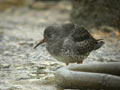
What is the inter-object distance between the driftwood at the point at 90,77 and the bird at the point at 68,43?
0.58 meters

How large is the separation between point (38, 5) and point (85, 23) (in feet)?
20.0

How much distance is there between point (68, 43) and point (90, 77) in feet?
3.85

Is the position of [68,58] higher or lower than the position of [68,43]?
lower

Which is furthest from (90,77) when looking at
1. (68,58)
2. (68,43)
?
(68,43)

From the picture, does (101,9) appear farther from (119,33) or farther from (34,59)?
(34,59)

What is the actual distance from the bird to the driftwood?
1.90 feet

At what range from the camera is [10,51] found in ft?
26.0

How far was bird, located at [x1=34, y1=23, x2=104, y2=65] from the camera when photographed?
5.66 m

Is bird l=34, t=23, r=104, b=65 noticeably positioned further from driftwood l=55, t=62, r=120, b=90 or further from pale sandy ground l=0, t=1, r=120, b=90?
driftwood l=55, t=62, r=120, b=90

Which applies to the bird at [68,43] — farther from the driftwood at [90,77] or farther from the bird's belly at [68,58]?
the driftwood at [90,77]

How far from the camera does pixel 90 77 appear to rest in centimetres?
466

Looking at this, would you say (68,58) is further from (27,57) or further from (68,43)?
(27,57)

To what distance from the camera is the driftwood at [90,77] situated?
15.0 feet

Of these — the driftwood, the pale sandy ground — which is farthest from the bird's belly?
the driftwood
